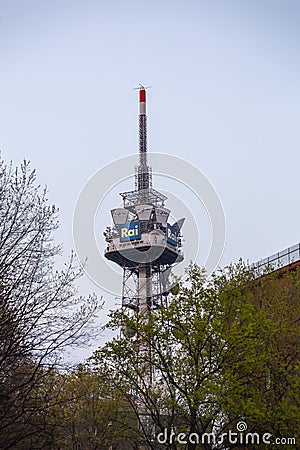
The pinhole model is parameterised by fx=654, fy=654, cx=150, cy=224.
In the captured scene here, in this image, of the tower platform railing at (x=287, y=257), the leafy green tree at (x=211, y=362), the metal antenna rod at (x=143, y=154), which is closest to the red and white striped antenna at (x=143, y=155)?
the metal antenna rod at (x=143, y=154)

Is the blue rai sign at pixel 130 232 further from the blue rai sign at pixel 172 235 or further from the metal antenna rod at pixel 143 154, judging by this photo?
the metal antenna rod at pixel 143 154

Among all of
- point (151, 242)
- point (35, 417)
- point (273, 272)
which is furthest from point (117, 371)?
point (151, 242)

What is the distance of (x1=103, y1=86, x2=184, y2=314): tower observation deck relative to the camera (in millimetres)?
103500

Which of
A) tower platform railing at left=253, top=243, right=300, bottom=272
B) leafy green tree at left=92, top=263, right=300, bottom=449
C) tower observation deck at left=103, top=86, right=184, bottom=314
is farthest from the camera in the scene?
tower observation deck at left=103, top=86, right=184, bottom=314

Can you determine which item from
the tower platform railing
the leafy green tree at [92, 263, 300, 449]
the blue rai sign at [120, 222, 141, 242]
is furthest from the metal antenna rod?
the leafy green tree at [92, 263, 300, 449]

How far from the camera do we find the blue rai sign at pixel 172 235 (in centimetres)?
10795

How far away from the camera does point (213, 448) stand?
27.5 meters

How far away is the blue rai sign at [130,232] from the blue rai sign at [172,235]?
5.20 m

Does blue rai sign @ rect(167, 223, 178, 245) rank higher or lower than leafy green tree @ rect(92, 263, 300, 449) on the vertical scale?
higher

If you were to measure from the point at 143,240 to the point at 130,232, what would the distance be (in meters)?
2.57

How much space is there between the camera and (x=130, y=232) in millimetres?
106250

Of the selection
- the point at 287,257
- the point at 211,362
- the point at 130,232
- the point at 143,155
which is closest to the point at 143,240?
the point at 130,232

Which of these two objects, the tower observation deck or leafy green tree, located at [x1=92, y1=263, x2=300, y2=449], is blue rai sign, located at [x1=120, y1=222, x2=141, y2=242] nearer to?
the tower observation deck

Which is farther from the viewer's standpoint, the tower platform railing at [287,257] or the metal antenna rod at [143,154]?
the metal antenna rod at [143,154]
